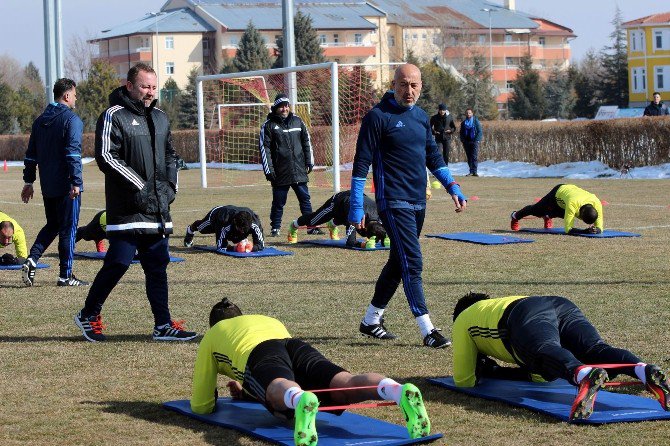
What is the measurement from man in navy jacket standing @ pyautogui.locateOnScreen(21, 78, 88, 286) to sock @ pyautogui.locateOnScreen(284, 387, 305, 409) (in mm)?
6060

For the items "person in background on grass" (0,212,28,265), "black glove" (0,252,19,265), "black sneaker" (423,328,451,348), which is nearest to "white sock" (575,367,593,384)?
"black sneaker" (423,328,451,348)

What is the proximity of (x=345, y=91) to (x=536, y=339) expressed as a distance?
2292 centimetres

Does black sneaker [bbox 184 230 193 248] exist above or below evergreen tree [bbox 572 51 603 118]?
below

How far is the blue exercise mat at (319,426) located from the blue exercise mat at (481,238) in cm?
881

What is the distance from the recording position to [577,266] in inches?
509

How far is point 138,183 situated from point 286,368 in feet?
10.0

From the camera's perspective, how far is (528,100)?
75.2 m

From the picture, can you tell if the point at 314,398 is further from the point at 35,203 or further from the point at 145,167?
the point at 35,203

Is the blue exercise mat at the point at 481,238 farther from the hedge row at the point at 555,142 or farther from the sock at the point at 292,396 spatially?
the hedge row at the point at 555,142

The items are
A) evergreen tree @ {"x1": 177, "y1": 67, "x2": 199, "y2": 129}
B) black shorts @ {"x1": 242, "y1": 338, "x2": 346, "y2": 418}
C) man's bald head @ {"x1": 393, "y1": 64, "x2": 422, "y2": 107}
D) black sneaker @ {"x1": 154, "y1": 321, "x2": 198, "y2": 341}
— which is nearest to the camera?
black shorts @ {"x1": 242, "y1": 338, "x2": 346, "y2": 418}

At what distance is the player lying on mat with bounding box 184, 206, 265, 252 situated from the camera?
14.5 meters

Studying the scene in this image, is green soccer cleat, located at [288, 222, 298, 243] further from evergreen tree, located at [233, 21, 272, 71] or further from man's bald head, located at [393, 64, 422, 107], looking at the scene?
evergreen tree, located at [233, 21, 272, 71]

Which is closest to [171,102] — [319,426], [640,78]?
[640,78]

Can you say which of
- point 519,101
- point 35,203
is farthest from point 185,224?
point 519,101
